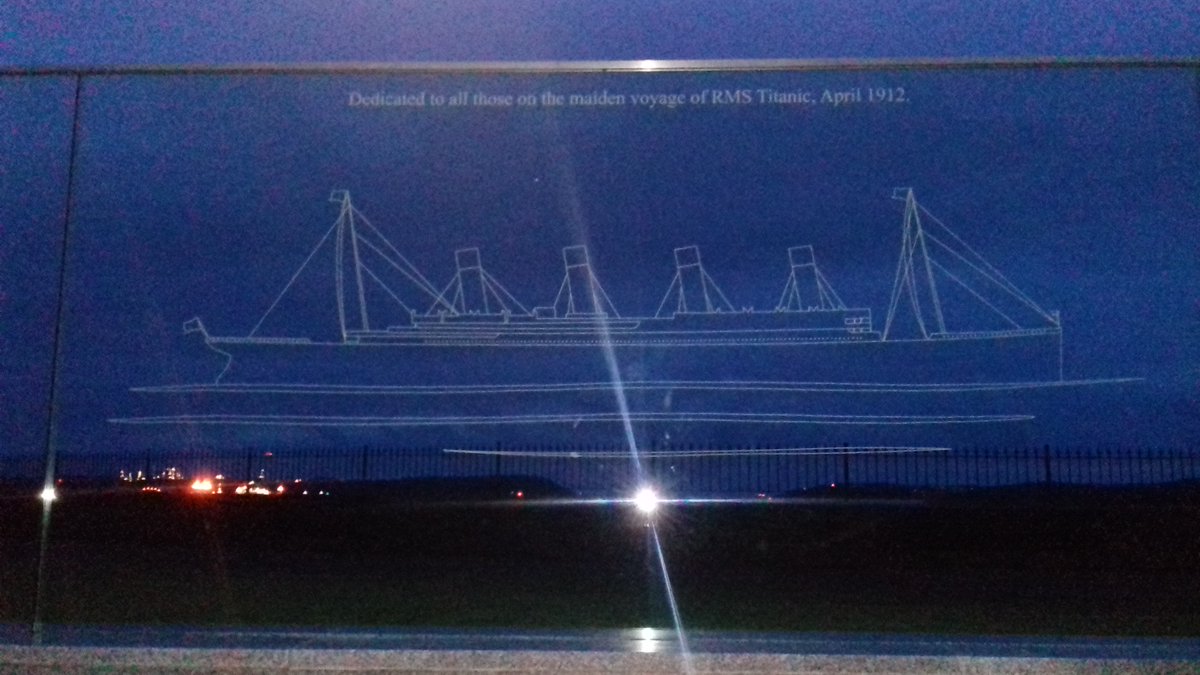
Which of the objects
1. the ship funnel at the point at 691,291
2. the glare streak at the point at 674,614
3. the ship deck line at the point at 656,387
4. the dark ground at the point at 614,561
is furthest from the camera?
the dark ground at the point at 614,561

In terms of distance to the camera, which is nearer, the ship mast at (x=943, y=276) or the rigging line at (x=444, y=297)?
the ship mast at (x=943, y=276)

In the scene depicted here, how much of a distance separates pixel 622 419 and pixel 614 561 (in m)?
1.96

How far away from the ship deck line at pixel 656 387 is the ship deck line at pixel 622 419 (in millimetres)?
109

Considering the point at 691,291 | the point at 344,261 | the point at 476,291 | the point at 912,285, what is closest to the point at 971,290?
the point at 912,285

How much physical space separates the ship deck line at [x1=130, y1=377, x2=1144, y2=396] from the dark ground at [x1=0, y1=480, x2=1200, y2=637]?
0.66 metres

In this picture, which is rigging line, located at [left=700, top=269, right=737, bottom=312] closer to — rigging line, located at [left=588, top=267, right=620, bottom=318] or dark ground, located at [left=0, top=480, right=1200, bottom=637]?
rigging line, located at [left=588, top=267, right=620, bottom=318]

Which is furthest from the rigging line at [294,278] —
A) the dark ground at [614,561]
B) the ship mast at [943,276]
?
the ship mast at [943,276]

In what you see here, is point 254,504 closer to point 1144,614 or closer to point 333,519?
point 333,519

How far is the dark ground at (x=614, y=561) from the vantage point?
599 centimetres

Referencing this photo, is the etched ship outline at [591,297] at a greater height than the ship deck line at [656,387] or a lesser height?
greater

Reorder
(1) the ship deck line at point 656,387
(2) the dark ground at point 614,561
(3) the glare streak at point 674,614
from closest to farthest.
→ (3) the glare streak at point 674,614 → (1) the ship deck line at point 656,387 → (2) the dark ground at point 614,561

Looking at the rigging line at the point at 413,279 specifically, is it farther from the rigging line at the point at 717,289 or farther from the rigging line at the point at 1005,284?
the rigging line at the point at 1005,284

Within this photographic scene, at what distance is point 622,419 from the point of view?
5184mm

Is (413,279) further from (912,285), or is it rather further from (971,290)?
(971,290)
